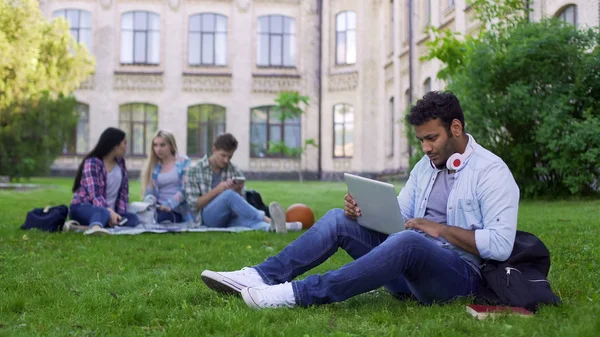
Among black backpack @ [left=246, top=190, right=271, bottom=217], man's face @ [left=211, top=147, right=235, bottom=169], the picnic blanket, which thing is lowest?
the picnic blanket

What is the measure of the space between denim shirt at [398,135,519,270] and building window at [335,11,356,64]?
31639mm

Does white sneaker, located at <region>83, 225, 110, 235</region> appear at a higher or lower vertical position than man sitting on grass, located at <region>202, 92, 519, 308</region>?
lower

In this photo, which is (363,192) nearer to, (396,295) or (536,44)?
(396,295)

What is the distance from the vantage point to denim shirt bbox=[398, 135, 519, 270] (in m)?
4.08

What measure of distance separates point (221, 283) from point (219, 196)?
5436 millimetres

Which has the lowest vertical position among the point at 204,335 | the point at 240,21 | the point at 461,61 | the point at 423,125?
the point at 204,335

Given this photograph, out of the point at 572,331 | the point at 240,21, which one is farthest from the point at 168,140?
the point at 240,21

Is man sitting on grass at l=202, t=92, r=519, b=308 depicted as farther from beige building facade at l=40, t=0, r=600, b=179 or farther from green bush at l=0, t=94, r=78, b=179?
beige building facade at l=40, t=0, r=600, b=179

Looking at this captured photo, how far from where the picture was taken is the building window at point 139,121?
36.1 m

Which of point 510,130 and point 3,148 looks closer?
point 510,130

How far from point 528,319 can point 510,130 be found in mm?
11464

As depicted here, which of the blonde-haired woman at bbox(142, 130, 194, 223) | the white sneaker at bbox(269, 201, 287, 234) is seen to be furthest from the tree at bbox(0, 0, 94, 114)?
the white sneaker at bbox(269, 201, 287, 234)

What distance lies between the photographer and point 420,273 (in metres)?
4.30

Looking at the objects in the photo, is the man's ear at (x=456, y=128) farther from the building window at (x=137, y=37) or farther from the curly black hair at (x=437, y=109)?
the building window at (x=137, y=37)
